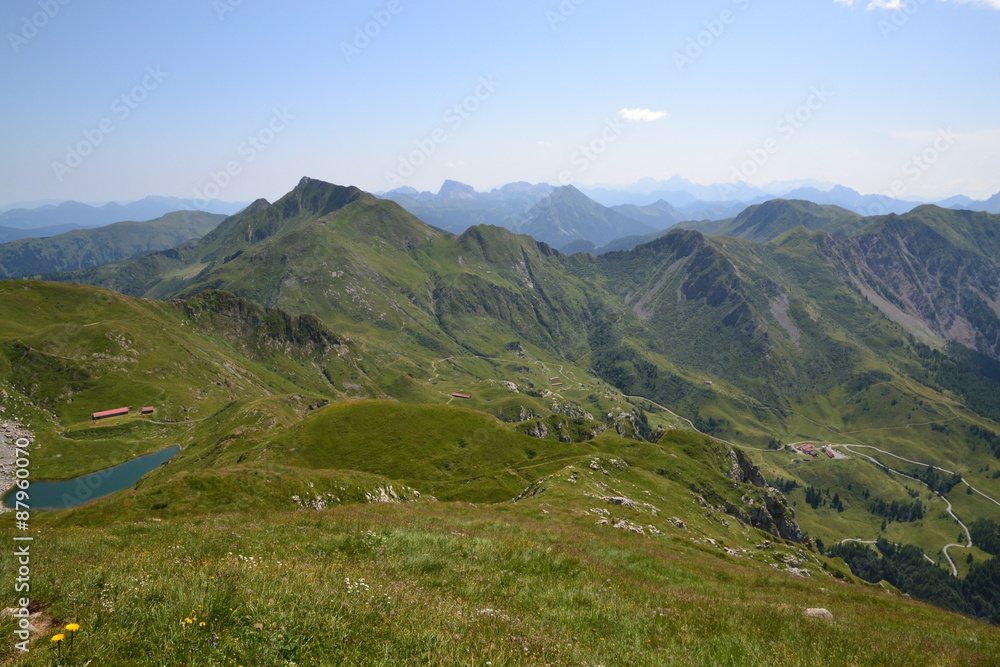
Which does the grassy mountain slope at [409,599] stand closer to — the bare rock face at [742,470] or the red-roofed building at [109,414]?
the bare rock face at [742,470]

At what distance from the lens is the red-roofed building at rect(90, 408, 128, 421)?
184 metres

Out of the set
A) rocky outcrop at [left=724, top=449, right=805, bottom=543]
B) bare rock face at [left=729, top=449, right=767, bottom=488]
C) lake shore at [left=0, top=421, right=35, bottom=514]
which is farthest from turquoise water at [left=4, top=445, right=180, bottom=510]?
bare rock face at [left=729, top=449, right=767, bottom=488]

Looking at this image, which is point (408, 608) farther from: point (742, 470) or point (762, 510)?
point (742, 470)

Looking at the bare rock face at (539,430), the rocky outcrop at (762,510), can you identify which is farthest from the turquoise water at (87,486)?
the rocky outcrop at (762,510)

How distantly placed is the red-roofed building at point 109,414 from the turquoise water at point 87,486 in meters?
30.4

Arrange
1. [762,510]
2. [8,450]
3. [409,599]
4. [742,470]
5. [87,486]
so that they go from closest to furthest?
[409,599] → [762,510] → [8,450] → [87,486] → [742,470]

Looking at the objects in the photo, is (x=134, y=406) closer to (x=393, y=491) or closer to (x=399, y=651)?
(x=393, y=491)

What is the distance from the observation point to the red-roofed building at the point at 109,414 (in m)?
184

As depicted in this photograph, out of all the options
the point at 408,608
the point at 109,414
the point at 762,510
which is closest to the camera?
the point at 408,608

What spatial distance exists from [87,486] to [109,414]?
43140mm

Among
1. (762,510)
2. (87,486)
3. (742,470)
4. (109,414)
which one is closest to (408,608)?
(762,510)

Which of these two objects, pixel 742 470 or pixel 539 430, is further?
pixel 742 470

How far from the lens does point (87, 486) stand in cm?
15238

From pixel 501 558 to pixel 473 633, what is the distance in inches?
395
